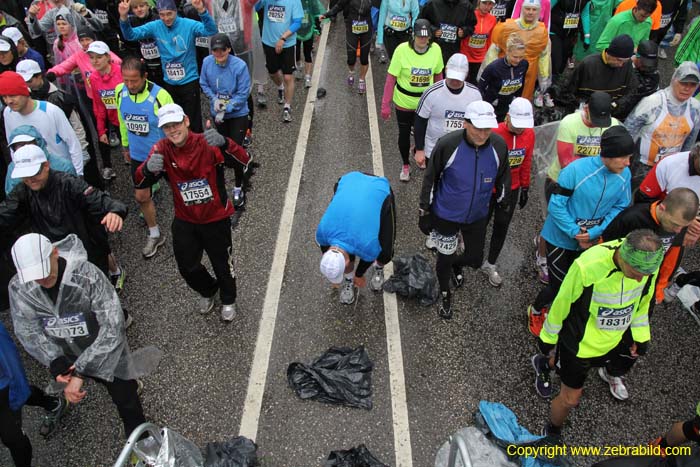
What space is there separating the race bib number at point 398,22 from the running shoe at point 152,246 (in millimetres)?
4980

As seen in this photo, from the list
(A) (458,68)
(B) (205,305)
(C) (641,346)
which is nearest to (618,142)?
(C) (641,346)

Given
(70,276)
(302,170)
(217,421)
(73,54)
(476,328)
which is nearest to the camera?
(70,276)

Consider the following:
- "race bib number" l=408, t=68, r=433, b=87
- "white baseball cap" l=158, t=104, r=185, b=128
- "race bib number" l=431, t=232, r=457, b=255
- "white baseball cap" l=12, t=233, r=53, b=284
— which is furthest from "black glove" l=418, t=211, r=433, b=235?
"white baseball cap" l=12, t=233, r=53, b=284

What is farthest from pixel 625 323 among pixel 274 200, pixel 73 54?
pixel 73 54

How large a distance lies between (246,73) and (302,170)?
1.63 metres

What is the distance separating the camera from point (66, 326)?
3.40 metres

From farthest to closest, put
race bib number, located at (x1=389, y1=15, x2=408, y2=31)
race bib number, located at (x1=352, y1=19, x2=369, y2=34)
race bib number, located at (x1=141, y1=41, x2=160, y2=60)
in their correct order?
race bib number, located at (x1=352, y1=19, x2=369, y2=34) < race bib number, located at (x1=389, y1=15, x2=408, y2=31) < race bib number, located at (x1=141, y1=41, x2=160, y2=60)

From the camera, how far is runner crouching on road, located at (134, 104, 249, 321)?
4.35 meters

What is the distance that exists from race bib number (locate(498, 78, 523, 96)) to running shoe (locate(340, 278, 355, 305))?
312 centimetres

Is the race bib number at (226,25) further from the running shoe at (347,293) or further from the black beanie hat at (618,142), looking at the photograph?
the black beanie hat at (618,142)

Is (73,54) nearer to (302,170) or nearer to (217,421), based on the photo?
(302,170)

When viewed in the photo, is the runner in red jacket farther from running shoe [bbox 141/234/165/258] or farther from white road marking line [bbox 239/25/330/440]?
running shoe [bbox 141/234/165/258]

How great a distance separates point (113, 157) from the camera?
307 inches

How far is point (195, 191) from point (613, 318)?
11.3 ft
